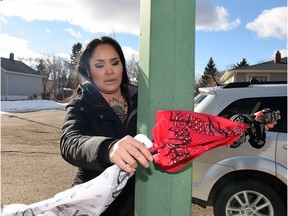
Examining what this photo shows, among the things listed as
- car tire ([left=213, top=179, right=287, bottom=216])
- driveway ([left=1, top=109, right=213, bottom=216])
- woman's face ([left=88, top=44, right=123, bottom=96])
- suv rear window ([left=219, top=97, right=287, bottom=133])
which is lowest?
driveway ([left=1, top=109, right=213, bottom=216])

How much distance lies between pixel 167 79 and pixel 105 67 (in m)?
0.47

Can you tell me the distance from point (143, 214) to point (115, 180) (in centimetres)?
22

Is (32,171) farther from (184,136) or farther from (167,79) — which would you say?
(184,136)

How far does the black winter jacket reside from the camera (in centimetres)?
135

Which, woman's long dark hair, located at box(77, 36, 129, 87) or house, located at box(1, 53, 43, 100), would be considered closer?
woman's long dark hair, located at box(77, 36, 129, 87)

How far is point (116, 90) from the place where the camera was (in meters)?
1.85

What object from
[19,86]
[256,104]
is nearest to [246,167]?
[256,104]

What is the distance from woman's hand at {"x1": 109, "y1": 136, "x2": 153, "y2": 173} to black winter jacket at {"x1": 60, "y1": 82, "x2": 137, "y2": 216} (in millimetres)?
157

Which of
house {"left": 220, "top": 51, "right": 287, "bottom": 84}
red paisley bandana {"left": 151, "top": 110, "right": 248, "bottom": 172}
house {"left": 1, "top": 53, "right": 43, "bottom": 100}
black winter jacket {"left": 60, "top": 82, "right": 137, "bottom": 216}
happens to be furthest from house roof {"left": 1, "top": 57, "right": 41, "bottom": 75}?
red paisley bandana {"left": 151, "top": 110, "right": 248, "bottom": 172}

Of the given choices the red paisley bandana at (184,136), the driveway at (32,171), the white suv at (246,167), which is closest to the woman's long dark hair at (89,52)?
the red paisley bandana at (184,136)

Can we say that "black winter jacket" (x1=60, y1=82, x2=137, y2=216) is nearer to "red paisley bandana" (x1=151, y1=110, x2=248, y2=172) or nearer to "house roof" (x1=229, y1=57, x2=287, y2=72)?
"red paisley bandana" (x1=151, y1=110, x2=248, y2=172)

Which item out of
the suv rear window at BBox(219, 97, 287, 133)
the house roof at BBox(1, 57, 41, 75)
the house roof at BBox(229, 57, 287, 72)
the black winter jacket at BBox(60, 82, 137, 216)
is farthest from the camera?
the house roof at BBox(1, 57, 41, 75)

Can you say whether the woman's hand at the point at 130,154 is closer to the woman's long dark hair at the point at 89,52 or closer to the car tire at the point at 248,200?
the woman's long dark hair at the point at 89,52

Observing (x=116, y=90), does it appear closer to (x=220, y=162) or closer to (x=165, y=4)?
(x=165, y=4)
